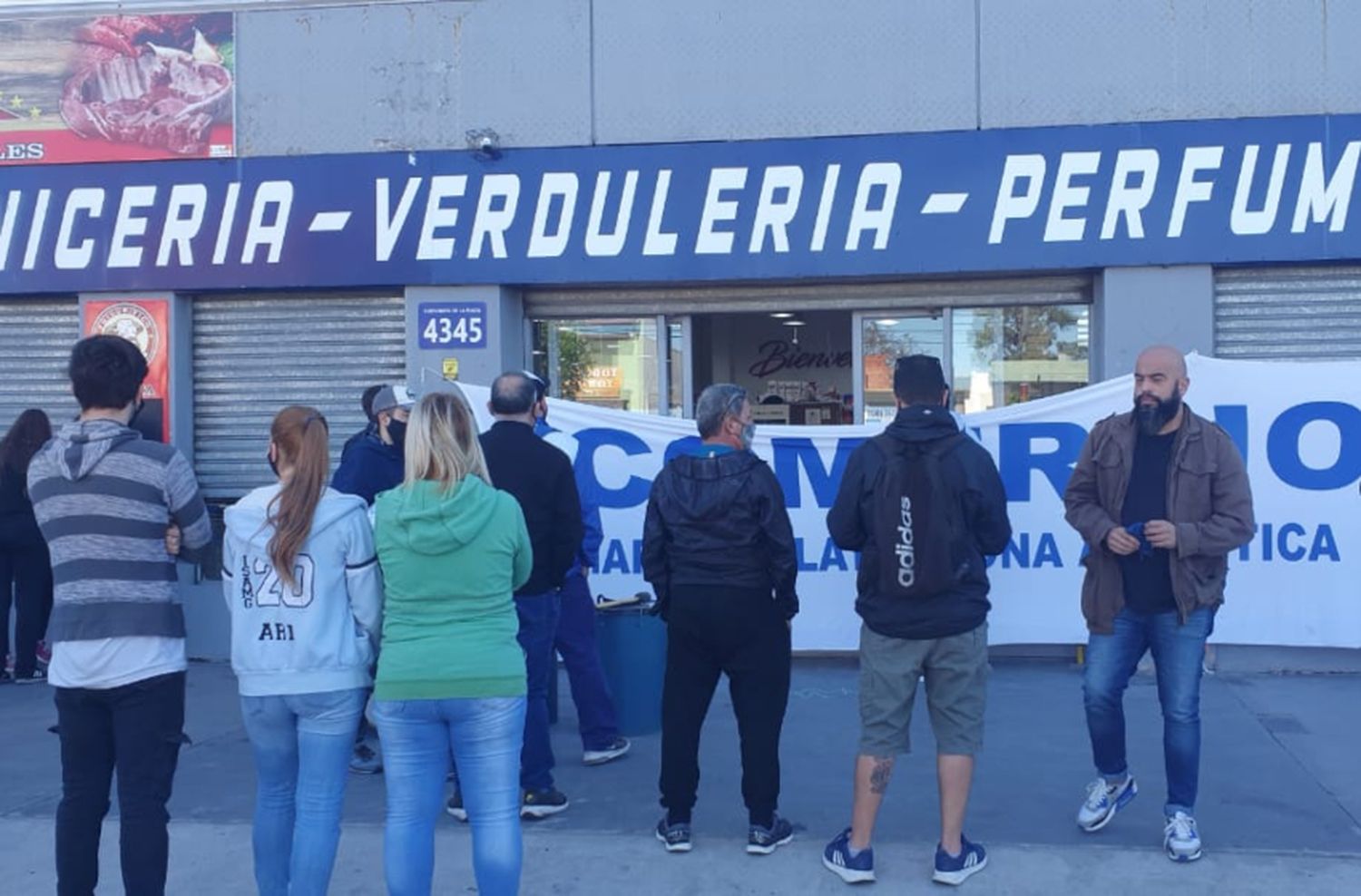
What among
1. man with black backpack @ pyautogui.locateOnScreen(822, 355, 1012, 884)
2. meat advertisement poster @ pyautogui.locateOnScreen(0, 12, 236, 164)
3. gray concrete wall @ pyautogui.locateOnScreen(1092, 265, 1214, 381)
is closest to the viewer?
man with black backpack @ pyautogui.locateOnScreen(822, 355, 1012, 884)

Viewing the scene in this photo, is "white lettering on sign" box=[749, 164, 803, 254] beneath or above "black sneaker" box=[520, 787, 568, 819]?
above

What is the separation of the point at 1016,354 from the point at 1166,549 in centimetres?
441

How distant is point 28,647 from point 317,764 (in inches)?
241

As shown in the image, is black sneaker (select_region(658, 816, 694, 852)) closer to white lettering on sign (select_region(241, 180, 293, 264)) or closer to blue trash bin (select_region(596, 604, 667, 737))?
blue trash bin (select_region(596, 604, 667, 737))

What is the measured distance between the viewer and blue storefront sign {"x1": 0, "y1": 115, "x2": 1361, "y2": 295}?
894cm

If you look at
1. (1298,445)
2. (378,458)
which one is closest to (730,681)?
(378,458)

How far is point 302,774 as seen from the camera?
15.1ft

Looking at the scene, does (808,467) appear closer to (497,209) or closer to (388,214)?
(497,209)

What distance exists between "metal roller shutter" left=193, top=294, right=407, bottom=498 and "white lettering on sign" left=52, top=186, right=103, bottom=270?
817 mm

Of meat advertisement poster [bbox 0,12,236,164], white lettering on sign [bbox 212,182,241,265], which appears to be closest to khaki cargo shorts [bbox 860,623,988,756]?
white lettering on sign [bbox 212,182,241,265]

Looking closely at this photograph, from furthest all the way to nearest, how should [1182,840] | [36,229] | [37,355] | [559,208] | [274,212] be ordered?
[37,355] < [36,229] < [274,212] < [559,208] < [1182,840]

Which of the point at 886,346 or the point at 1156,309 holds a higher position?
the point at 1156,309

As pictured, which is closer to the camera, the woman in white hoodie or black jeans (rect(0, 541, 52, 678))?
the woman in white hoodie

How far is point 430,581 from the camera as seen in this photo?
4.52 metres
